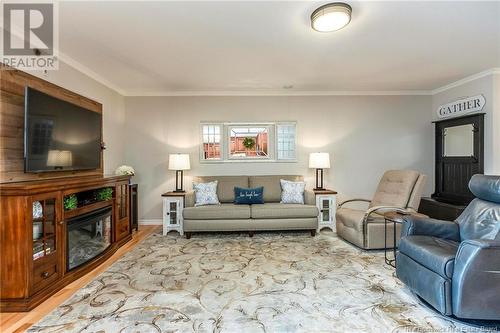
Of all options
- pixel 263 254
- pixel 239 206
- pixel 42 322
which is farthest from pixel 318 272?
pixel 42 322

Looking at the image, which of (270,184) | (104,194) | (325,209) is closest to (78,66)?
(104,194)

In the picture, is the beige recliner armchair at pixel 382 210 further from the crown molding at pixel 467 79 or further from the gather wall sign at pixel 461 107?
the crown molding at pixel 467 79

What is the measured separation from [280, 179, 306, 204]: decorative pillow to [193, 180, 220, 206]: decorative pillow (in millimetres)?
1169

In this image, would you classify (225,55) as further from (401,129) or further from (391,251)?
(401,129)

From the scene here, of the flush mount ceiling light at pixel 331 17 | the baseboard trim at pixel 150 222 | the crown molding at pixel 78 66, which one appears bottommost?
the baseboard trim at pixel 150 222

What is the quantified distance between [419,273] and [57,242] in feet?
10.7

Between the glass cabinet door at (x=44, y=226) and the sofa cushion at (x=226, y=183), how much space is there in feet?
8.14

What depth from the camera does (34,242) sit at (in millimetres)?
2195

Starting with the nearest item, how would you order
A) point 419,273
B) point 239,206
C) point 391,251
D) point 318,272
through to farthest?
point 419,273 < point 318,272 < point 391,251 < point 239,206

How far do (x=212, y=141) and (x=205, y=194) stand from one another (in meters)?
1.16

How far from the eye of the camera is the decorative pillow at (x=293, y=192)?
4363 mm

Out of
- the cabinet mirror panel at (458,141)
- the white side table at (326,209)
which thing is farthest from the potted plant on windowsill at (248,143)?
the cabinet mirror panel at (458,141)

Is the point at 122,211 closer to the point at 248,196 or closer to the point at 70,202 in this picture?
the point at 70,202

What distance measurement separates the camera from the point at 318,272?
277 cm
